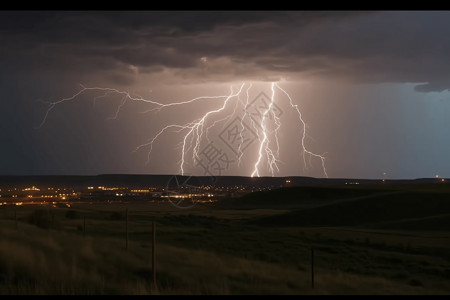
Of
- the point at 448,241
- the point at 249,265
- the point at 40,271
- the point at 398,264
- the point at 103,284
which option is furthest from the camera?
the point at 448,241

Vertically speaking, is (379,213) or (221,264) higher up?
(221,264)

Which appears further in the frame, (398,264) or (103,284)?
(398,264)

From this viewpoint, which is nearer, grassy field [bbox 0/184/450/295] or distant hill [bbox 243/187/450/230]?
grassy field [bbox 0/184/450/295]

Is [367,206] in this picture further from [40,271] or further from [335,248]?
[40,271]

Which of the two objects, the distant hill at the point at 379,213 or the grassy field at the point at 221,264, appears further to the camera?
the distant hill at the point at 379,213

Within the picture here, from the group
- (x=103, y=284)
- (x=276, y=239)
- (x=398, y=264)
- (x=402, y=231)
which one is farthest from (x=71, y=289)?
(x=402, y=231)

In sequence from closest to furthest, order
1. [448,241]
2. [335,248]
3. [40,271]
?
[40,271]
[335,248]
[448,241]

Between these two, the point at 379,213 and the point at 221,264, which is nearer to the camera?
the point at 221,264

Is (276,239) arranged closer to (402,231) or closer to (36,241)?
(402,231)
